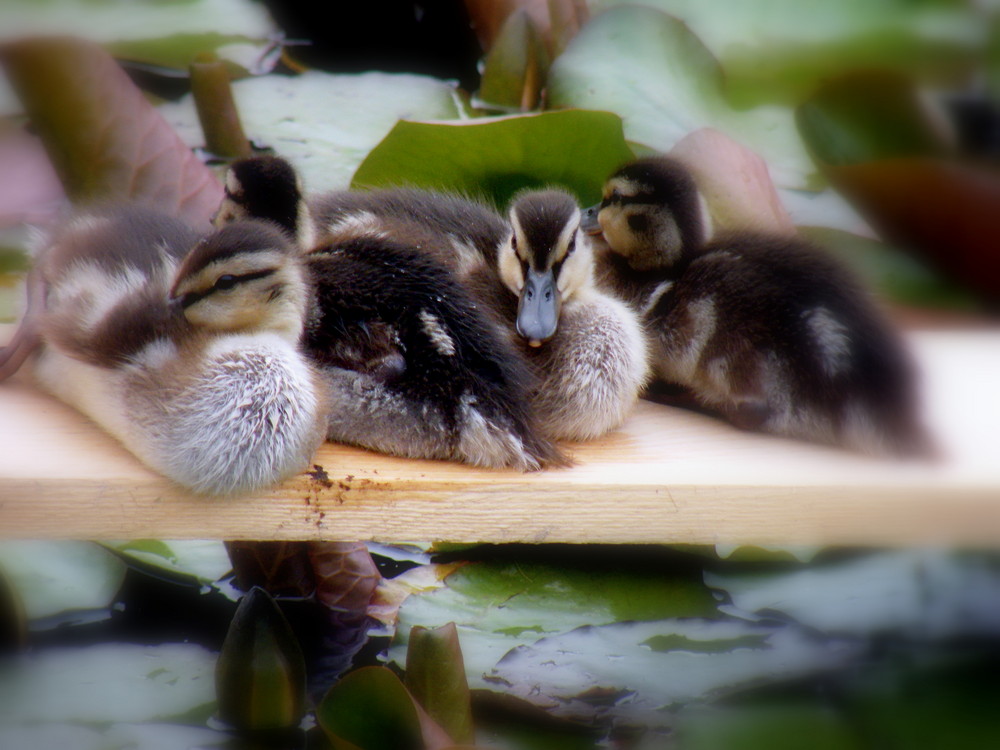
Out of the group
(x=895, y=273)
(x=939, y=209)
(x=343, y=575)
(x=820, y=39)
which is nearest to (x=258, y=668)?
(x=343, y=575)

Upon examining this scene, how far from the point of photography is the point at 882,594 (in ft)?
4.80

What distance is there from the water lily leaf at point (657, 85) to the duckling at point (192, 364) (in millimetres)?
894

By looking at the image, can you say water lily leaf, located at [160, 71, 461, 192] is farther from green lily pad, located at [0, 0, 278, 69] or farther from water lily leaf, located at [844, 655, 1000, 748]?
water lily leaf, located at [844, 655, 1000, 748]

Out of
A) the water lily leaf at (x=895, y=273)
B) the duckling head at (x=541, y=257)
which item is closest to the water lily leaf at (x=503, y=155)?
the duckling head at (x=541, y=257)

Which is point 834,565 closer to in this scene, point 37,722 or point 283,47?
point 37,722

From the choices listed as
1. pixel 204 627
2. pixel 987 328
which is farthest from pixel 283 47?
pixel 987 328

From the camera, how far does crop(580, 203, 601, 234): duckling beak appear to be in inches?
59.7

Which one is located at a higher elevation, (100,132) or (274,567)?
(100,132)

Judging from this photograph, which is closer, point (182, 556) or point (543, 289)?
point (543, 289)

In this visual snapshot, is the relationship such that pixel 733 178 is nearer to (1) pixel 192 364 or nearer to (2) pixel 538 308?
(2) pixel 538 308

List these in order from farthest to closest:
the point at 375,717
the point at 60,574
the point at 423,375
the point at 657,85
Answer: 1. the point at 657,85
2. the point at 60,574
3. the point at 423,375
4. the point at 375,717

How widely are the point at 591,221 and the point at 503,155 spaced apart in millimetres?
174

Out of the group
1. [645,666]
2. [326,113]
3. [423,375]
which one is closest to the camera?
[423,375]

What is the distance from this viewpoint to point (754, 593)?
4.78 ft
